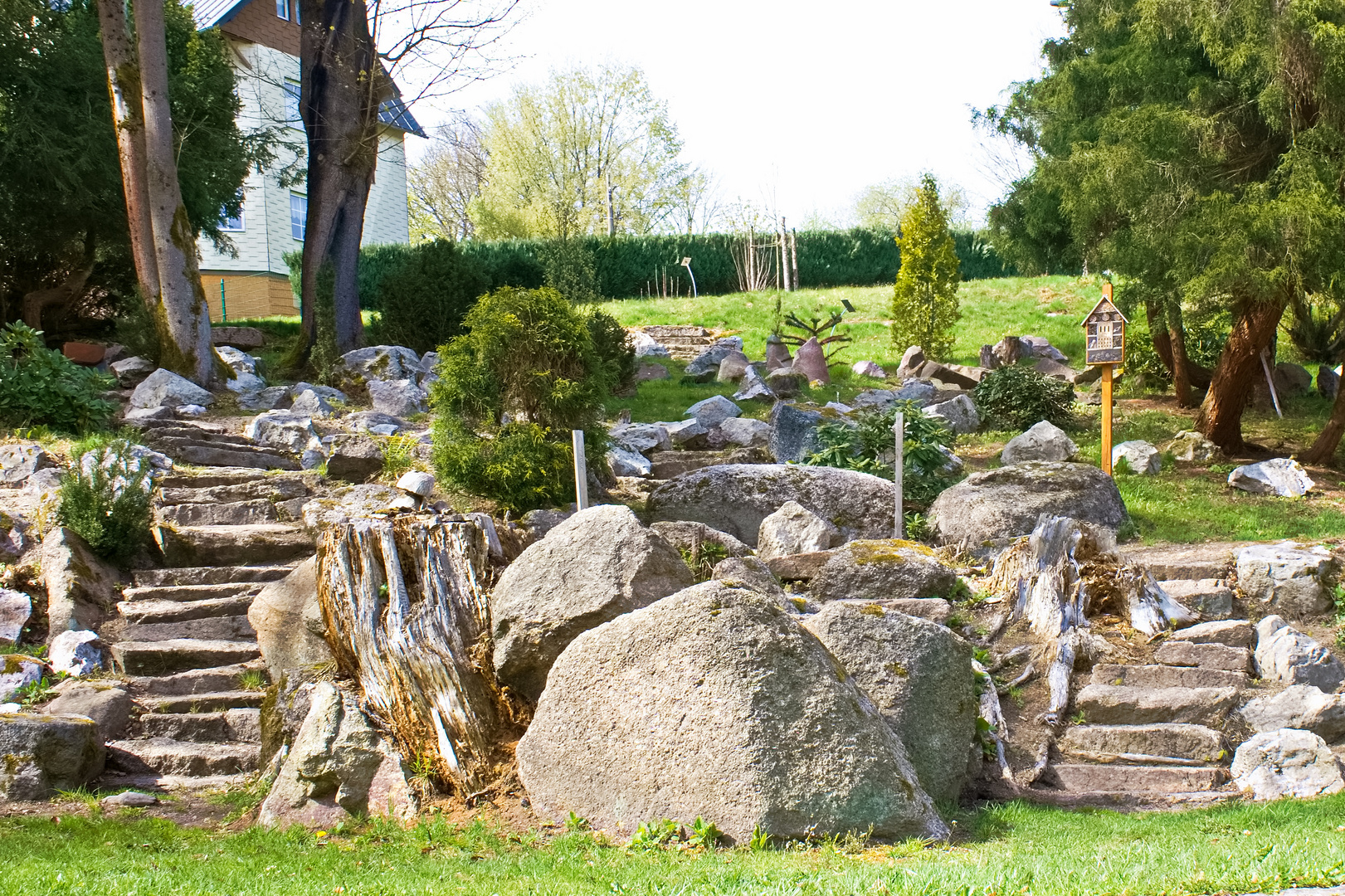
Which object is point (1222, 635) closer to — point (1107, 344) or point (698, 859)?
point (1107, 344)

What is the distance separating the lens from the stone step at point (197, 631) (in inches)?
317

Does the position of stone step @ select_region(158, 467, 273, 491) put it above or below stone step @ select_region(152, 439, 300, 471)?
below

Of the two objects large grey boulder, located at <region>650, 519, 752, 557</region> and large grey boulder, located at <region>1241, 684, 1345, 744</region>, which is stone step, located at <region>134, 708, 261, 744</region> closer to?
large grey boulder, located at <region>650, 519, 752, 557</region>

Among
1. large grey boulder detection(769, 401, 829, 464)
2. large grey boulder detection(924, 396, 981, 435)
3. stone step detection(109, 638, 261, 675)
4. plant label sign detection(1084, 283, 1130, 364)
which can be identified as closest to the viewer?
stone step detection(109, 638, 261, 675)

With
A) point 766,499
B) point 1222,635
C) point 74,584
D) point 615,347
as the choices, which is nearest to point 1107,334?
point 766,499

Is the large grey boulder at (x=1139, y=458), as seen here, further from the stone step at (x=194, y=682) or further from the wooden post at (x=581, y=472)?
the stone step at (x=194, y=682)

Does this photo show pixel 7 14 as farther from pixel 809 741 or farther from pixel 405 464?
pixel 809 741

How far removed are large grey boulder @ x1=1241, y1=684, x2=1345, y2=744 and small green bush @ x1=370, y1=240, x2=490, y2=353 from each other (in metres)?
13.1

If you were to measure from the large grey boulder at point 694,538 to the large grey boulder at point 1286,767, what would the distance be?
3830 millimetres

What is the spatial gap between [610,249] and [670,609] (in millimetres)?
26430

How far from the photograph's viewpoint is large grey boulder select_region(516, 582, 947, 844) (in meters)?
4.74

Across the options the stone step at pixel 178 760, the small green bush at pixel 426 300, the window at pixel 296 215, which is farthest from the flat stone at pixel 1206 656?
the window at pixel 296 215

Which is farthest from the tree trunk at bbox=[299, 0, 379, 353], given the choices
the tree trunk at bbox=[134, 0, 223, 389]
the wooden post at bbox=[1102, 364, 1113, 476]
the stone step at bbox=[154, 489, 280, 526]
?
the wooden post at bbox=[1102, 364, 1113, 476]

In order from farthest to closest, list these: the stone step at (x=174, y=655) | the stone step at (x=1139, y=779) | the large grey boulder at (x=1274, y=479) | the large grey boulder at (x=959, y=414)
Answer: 1. the large grey boulder at (x=959, y=414)
2. the large grey boulder at (x=1274, y=479)
3. the stone step at (x=174, y=655)
4. the stone step at (x=1139, y=779)
